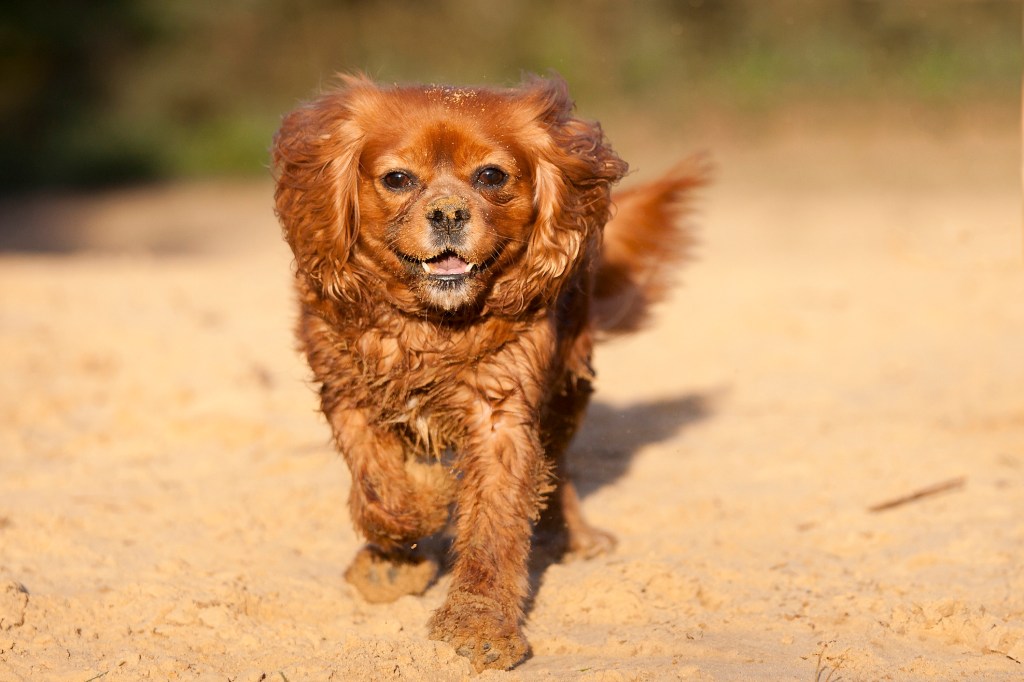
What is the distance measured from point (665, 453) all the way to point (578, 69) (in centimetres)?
1475

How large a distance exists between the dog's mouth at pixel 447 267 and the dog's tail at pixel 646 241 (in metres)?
1.42

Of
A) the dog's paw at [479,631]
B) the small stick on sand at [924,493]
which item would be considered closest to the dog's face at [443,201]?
the dog's paw at [479,631]

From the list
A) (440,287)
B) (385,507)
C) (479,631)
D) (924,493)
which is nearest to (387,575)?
(385,507)

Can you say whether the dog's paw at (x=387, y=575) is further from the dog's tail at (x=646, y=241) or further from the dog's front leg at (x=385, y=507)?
the dog's tail at (x=646, y=241)

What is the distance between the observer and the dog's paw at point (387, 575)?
4.03 m

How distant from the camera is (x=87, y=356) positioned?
695cm

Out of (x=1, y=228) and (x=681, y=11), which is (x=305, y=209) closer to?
(x=1, y=228)

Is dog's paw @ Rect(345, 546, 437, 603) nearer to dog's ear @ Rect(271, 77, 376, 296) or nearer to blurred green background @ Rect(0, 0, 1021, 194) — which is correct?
dog's ear @ Rect(271, 77, 376, 296)

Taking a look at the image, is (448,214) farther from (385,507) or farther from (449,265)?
(385,507)

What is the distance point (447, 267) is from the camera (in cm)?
368

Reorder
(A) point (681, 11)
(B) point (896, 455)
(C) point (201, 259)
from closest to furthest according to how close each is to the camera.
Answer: (B) point (896, 455) → (C) point (201, 259) → (A) point (681, 11)

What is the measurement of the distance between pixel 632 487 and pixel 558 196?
5.94 ft

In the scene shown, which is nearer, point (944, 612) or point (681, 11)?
point (944, 612)

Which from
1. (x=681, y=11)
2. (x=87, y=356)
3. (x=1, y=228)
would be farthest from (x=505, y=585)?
(x=681, y=11)
